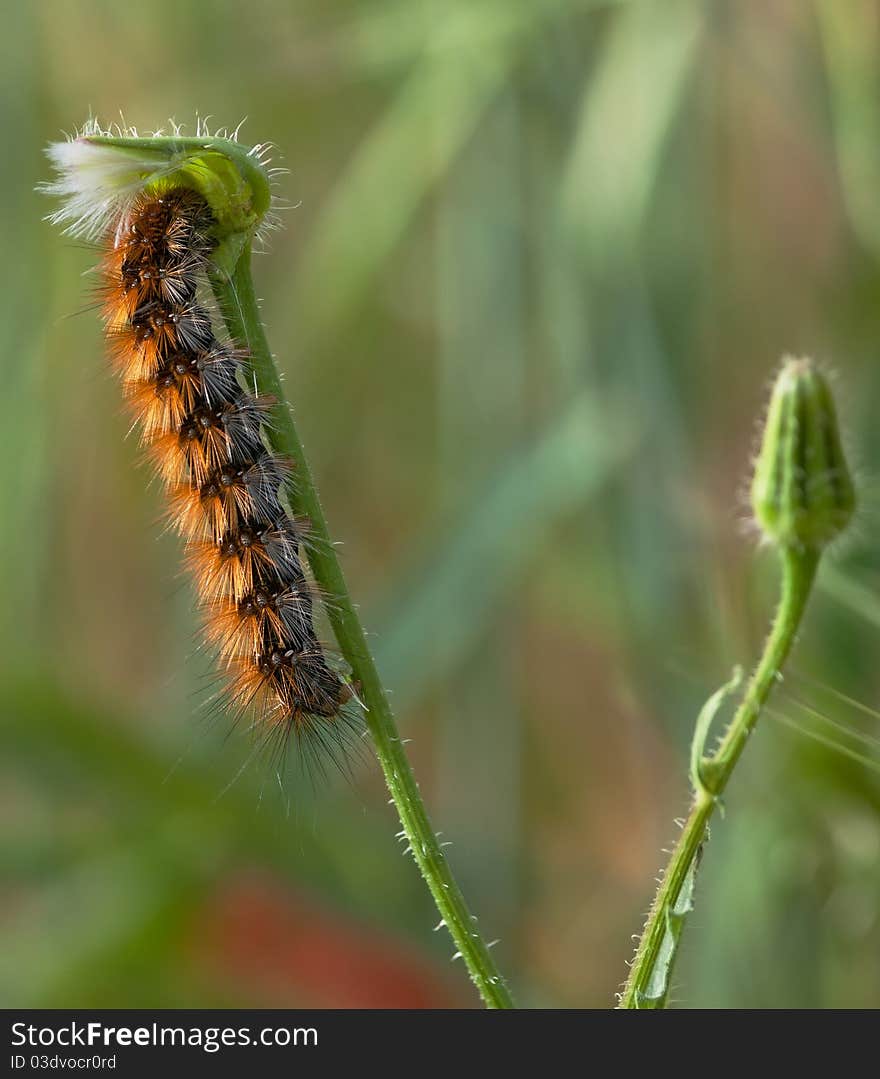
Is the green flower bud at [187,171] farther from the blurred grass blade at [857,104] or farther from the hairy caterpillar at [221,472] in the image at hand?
the blurred grass blade at [857,104]

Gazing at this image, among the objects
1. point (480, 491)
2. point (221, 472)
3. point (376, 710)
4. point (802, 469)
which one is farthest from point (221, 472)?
point (480, 491)

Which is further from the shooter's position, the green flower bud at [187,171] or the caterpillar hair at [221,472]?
the caterpillar hair at [221,472]

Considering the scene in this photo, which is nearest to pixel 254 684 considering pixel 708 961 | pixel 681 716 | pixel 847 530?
pixel 847 530

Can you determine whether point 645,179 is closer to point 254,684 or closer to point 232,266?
point 254,684

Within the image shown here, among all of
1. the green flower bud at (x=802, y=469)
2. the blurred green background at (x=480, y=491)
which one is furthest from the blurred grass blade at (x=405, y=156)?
the green flower bud at (x=802, y=469)

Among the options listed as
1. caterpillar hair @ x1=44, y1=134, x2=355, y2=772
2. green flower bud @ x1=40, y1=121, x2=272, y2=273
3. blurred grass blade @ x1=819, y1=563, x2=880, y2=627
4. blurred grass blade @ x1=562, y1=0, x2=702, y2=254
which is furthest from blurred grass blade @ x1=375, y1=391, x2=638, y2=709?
green flower bud @ x1=40, y1=121, x2=272, y2=273

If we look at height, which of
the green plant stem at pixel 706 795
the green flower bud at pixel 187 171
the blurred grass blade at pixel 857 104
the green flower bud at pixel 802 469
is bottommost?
the green plant stem at pixel 706 795
